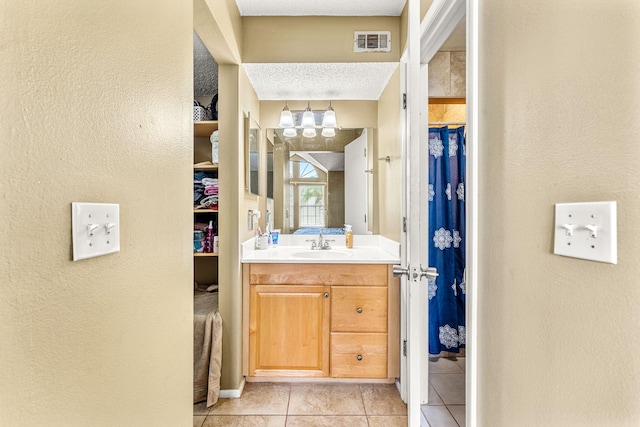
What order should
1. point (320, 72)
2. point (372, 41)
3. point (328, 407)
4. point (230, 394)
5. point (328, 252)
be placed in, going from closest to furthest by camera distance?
point (328, 407), point (230, 394), point (372, 41), point (320, 72), point (328, 252)

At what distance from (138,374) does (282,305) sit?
1.29 metres

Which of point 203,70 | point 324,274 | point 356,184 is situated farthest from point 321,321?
point 203,70

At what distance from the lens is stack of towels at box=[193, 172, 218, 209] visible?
2355mm

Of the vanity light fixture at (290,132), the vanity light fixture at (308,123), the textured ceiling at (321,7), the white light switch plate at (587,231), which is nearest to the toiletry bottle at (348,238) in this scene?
the vanity light fixture at (308,123)

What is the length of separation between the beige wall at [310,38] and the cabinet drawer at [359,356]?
1865 millimetres

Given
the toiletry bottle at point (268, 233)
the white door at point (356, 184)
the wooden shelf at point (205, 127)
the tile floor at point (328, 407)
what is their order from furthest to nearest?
the white door at point (356, 184) → the toiletry bottle at point (268, 233) → the wooden shelf at point (205, 127) → the tile floor at point (328, 407)

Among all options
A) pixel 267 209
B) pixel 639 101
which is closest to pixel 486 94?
pixel 639 101

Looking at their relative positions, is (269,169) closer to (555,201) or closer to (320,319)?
(320,319)

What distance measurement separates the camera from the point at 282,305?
213 cm

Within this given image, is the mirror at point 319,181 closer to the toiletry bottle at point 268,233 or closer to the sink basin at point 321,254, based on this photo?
the toiletry bottle at point 268,233

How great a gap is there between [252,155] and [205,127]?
0.39m

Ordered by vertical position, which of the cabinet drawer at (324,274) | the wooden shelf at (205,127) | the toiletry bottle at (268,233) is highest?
the wooden shelf at (205,127)

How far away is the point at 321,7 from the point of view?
2119mm

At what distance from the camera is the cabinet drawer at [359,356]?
6.95 feet
